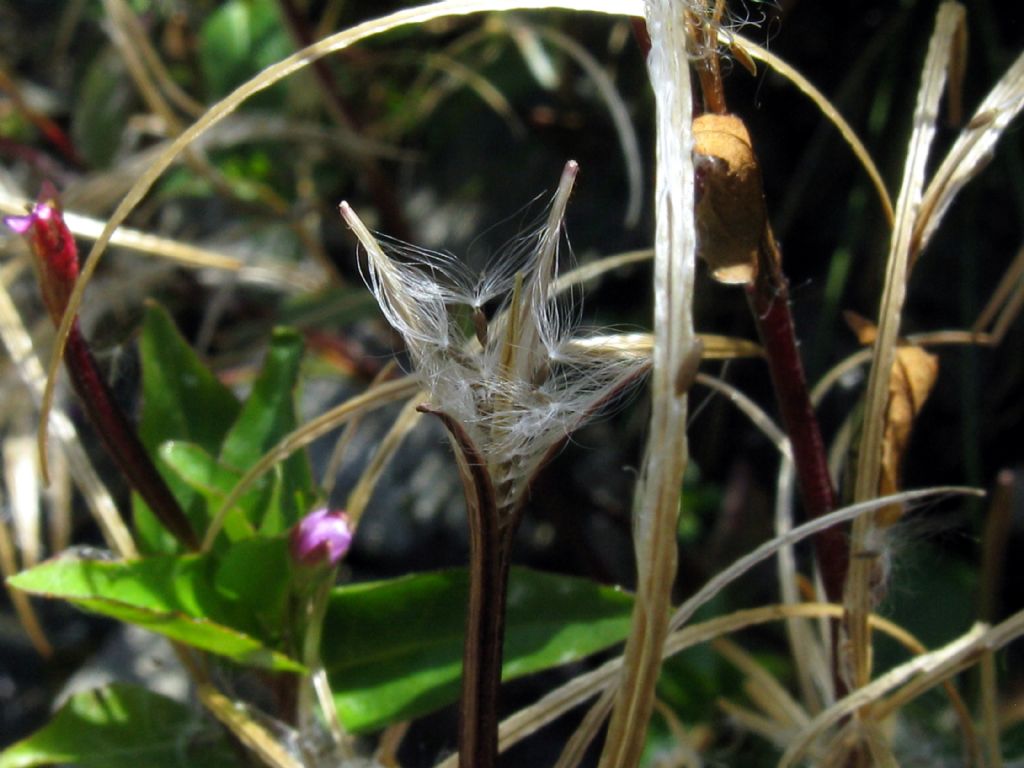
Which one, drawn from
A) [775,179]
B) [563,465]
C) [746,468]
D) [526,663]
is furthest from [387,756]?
[775,179]

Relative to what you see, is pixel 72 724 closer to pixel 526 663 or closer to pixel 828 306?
pixel 526 663

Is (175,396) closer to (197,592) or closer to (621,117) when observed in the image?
(197,592)

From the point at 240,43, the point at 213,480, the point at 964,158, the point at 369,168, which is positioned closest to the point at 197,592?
the point at 213,480

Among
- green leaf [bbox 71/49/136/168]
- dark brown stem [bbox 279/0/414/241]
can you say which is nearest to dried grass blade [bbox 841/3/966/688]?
dark brown stem [bbox 279/0/414/241]

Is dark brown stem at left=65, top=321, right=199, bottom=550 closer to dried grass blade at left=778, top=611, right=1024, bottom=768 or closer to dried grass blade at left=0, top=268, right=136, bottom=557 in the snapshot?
dried grass blade at left=0, top=268, right=136, bottom=557

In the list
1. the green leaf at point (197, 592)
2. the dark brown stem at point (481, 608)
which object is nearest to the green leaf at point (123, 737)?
the green leaf at point (197, 592)

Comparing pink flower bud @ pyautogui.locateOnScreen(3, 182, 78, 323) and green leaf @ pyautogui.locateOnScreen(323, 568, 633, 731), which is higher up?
pink flower bud @ pyautogui.locateOnScreen(3, 182, 78, 323)
